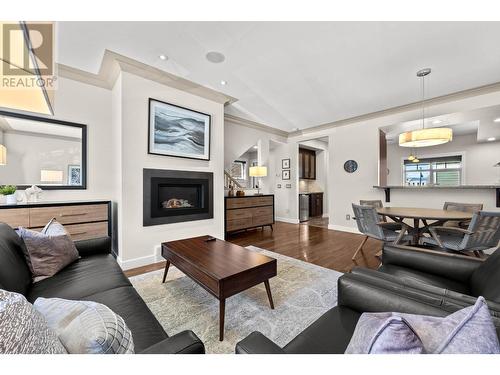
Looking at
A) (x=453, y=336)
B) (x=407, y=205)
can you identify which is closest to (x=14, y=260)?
(x=453, y=336)

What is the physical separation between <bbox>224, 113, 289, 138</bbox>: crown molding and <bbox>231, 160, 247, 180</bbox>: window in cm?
215

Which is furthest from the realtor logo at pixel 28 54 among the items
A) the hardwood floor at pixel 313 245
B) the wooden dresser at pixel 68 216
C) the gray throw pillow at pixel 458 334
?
the gray throw pillow at pixel 458 334

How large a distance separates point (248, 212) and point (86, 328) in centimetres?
396

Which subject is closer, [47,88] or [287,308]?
[287,308]

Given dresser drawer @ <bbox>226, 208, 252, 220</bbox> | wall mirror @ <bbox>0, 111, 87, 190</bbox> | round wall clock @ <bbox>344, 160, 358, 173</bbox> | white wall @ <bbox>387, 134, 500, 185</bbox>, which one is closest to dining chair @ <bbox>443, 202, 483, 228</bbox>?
round wall clock @ <bbox>344, 160, 358, 173</bbox>

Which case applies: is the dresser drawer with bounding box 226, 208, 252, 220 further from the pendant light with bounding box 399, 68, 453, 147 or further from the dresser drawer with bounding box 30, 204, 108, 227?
the pendant light with bounding box 399, 68, 453, 147

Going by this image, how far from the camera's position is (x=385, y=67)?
Result: 2.85 meters

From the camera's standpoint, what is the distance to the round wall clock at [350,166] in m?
4.73

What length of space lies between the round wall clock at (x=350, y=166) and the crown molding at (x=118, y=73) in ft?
11.8

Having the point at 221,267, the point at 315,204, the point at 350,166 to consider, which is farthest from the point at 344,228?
the point at 221,267

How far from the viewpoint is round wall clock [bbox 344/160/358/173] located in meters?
4.73

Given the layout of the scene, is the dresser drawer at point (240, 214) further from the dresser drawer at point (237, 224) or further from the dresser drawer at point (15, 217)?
the dresser drawer at point (15, 217)
